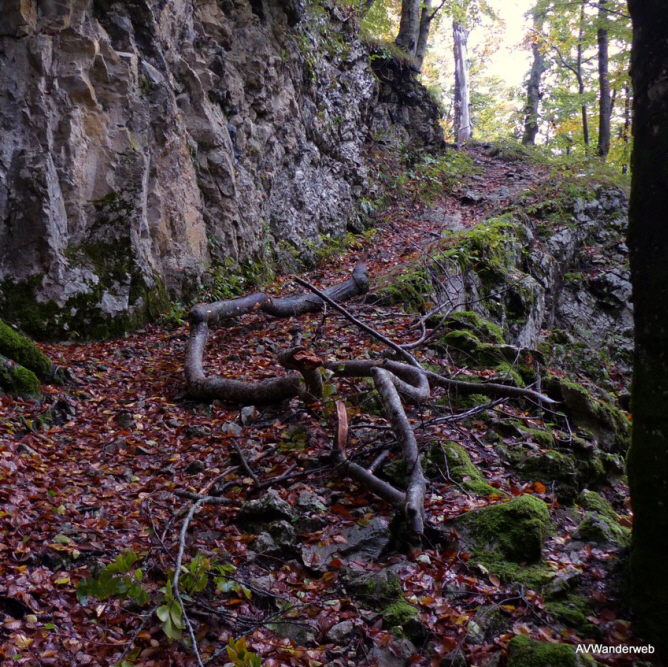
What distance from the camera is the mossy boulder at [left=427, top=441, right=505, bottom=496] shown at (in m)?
4.10

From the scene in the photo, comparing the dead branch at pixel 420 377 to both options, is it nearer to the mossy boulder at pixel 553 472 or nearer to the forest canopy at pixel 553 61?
the mossy boulder at pixel 553 472

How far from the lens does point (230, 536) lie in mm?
3803

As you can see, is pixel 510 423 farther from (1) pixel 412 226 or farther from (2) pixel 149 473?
(1) pixel 412 226

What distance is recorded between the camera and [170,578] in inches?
115

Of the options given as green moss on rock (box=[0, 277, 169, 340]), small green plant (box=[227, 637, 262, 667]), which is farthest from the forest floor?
green moss on rock (box=[0, 277, 169, 340])

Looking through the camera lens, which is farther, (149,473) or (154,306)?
(154,306)

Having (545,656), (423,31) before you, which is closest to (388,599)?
(545,656)

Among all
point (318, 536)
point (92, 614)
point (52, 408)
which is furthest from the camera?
point (52, 408)

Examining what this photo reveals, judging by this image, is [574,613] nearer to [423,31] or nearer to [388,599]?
[388,599]

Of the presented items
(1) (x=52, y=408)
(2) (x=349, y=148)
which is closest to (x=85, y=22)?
(1) (x=52, y=408)

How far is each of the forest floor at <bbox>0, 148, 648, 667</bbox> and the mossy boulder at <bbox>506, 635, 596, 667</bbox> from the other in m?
0.11

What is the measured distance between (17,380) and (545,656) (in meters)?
5.57

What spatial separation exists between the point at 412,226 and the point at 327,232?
9.81ft

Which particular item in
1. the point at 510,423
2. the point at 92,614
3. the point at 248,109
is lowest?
the point at 92,614
